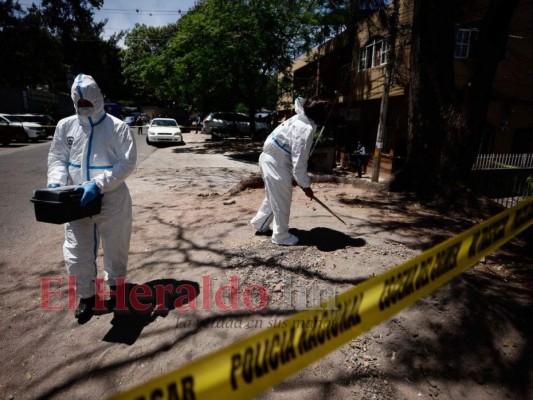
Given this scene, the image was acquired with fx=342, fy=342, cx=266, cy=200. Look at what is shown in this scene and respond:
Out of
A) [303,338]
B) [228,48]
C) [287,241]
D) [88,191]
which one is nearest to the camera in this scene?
[303,338]

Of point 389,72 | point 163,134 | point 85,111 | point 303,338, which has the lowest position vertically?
point 303,338

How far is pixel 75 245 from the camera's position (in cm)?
290

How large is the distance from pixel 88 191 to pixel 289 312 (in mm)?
1933

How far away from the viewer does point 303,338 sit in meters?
1.42

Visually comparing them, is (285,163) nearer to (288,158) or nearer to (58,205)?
(288,158)

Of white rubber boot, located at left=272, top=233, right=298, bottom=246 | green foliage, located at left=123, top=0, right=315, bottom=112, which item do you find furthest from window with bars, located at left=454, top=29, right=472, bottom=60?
white rubber boot, located at left=272, top=233, right=298, bottom=246

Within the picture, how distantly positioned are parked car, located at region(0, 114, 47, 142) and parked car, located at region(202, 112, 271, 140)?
31.5 ft

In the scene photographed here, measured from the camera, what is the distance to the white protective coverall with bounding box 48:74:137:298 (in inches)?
114

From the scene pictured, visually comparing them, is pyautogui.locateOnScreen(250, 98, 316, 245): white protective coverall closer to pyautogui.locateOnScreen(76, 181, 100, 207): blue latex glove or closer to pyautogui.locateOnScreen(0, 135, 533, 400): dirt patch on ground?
pyautogui.locateOnScreen(0, 135, 533, 400): dirt patch on ground

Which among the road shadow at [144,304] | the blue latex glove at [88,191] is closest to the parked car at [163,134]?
the road shadow at [144,304]

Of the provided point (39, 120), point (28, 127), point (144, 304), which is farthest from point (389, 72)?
point (39, 120)

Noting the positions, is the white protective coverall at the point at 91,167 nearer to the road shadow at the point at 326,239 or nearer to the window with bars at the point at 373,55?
the road shadow at the point at 326,239

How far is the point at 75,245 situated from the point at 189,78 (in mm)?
14726

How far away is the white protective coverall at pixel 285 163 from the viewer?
379 centimetres
